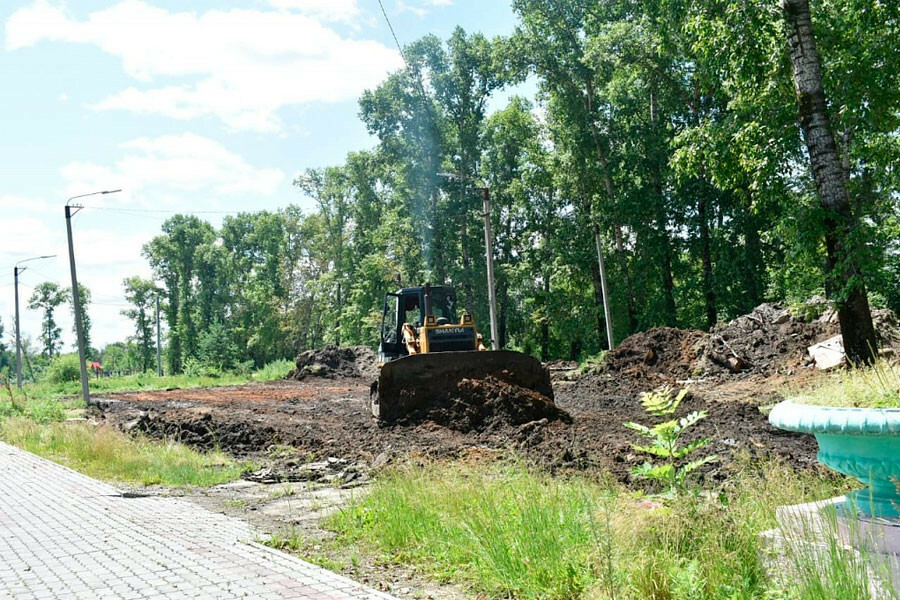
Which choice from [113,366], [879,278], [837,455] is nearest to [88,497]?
[837,455]

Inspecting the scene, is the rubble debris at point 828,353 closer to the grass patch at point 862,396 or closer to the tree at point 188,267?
the grass patch at point 862,396

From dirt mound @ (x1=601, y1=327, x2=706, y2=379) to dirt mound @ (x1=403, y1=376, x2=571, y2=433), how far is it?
9.19 m

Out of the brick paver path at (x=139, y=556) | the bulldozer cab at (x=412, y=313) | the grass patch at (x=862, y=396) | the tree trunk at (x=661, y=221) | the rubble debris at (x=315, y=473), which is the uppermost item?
the tree trunk at (x=661, y=221)

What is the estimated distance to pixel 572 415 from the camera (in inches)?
615

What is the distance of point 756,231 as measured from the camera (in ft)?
112

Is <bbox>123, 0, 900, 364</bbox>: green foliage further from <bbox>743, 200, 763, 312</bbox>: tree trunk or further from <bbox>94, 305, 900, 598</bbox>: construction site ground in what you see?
<bbox>94, 305, 900, 598</bbox>: construction site ground

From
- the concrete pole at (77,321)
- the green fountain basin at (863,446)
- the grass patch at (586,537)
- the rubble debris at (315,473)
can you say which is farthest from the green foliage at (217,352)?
the green fountain basin at (863,446)

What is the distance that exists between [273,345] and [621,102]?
5116 centimetres

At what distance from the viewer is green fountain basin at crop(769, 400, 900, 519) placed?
12.4ft

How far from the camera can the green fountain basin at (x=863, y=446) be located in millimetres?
3793

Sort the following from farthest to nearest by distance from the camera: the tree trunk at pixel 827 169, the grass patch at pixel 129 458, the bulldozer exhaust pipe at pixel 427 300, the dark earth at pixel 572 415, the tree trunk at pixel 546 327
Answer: the tree trunk at pixel 546 327
the bulldozer exhaust pipe at pixel 427 300
the tree trunk at pixel 827 169
the grass patch at pixel 129 458
the dark earth at pixel 572 415

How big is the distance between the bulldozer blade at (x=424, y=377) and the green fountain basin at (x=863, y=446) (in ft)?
35.9

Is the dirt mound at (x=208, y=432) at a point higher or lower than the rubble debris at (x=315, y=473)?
higher

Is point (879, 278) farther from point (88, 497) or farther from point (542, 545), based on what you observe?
point (88, 497)
